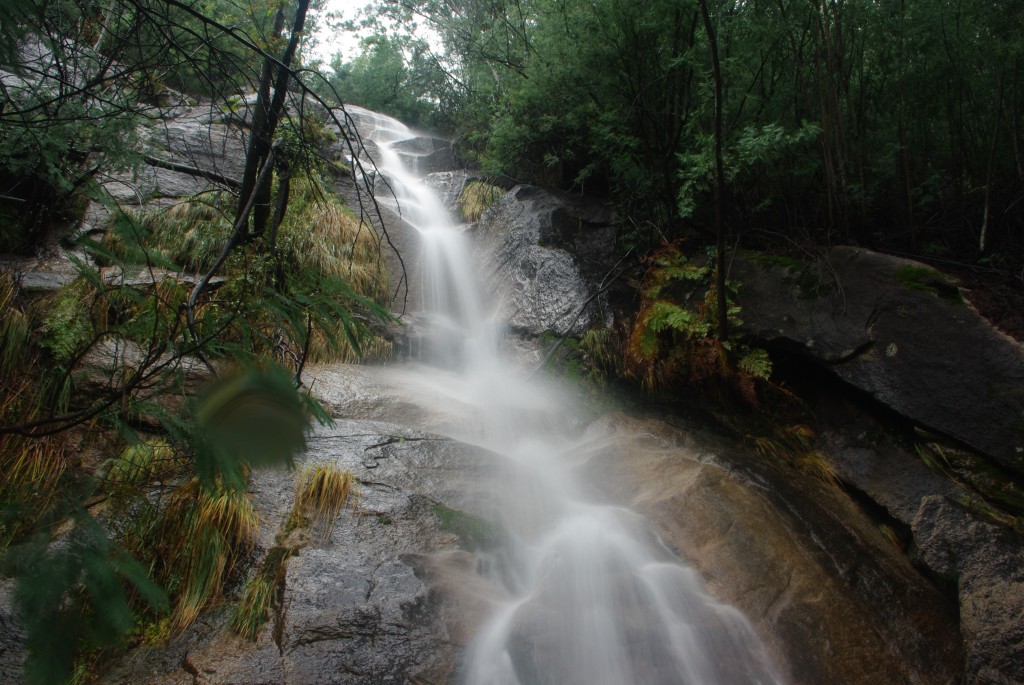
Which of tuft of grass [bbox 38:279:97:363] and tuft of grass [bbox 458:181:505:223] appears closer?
tuft of grass [bbox 38:279:97:363]

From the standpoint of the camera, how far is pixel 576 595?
3496mm

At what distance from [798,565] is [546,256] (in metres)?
4.57

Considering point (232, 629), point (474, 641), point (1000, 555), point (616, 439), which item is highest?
point (1000, 555)

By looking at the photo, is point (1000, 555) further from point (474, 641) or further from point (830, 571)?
point (474, 641)

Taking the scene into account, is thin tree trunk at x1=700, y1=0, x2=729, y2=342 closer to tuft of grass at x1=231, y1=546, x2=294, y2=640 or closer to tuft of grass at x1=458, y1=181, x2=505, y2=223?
tuft of grass at x1=231, y1=546, x2=294, y2=640

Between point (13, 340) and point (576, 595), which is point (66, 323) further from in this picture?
point (576, 595)

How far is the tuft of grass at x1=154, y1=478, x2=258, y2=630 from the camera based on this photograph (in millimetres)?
3166

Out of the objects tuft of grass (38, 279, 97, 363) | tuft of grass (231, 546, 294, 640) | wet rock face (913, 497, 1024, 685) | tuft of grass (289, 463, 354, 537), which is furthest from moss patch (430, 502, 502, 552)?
tuft of grass (38, 279, 97, 363)

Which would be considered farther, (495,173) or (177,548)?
(495,173)

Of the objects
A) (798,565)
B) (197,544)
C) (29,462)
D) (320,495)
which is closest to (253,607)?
(197,544)

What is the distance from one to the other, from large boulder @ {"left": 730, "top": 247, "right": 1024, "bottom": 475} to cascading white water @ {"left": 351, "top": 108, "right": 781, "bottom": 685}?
221cm

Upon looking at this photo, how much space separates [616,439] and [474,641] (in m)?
2.53

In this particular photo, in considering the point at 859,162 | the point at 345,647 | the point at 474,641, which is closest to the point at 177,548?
the point at 345,647

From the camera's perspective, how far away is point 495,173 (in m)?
8.83
